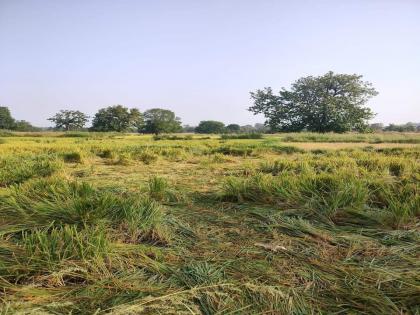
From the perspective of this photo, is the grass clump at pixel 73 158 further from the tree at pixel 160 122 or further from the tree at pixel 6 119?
the tree at pixel 6 119

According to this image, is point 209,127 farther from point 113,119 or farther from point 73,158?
point 73,158

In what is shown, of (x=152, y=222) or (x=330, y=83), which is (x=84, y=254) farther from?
(x=330, y=83)

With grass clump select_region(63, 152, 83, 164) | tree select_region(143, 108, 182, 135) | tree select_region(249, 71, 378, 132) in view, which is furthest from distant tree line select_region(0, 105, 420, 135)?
grass clump select_region(63, 152, 83, 164)

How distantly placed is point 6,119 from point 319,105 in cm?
6837

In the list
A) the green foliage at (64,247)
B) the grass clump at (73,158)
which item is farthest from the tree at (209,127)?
the green foliage at (64,247)

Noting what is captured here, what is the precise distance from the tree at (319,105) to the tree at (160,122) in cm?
3271

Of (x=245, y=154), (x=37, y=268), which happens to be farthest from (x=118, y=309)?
(x=245, y=154)

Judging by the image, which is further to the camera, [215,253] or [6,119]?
[6,119]

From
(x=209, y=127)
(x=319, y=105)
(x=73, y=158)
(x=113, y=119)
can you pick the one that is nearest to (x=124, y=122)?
(x=113, y=119)

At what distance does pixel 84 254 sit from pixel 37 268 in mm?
239

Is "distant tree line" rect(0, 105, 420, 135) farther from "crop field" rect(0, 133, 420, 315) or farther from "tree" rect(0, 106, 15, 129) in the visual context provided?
"crop field" rect(0, 133, 420, 315)

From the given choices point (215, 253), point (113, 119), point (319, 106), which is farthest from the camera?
point (113, 119)

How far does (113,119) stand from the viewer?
7344 cm

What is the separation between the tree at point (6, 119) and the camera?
75250mm
